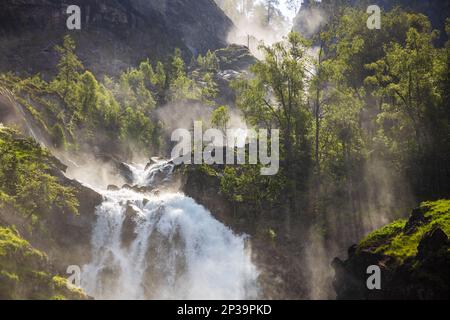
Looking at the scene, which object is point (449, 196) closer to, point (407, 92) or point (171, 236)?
point (407, 92)

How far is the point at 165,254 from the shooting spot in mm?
34594

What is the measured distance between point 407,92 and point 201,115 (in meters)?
45.5

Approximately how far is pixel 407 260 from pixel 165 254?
720 inches

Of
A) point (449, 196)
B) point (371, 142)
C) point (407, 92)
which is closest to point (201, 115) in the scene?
point (371, 142)

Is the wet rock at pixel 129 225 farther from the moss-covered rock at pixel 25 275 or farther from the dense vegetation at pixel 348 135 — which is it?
the moss-covered rock at pixel 25 275

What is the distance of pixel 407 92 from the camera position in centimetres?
3872

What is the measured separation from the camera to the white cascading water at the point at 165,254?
32.0 meters

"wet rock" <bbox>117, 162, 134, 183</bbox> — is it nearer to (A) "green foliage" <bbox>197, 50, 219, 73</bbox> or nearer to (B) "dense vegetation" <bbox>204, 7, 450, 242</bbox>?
(B) "dense vegetation" <bbox>204, 7, 450, 242</bbox>

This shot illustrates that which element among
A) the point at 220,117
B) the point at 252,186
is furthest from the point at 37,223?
the point at 220,117

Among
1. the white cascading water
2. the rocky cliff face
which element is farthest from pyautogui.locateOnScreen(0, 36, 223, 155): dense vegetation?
the white cascading water

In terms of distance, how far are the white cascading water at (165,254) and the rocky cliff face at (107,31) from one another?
5326 centimetres

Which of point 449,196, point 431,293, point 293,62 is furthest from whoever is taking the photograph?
point 293,62

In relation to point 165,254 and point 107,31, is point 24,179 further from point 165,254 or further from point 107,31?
point 107,31

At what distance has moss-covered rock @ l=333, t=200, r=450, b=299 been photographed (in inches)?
846
